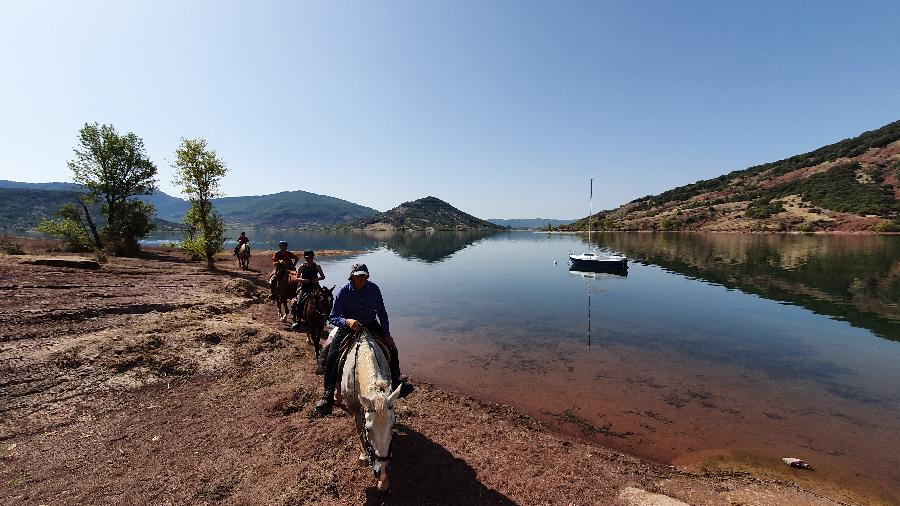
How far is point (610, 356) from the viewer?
52.6 feet

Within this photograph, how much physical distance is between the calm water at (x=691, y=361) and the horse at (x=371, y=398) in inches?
251

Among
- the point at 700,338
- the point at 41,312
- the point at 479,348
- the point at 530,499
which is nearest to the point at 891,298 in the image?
the point at 700,338

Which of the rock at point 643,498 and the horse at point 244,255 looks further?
the horse at point 244,255

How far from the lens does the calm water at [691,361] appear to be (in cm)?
974

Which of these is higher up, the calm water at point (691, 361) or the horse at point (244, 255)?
the horse at point (244, 255)

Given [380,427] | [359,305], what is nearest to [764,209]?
[359,305]

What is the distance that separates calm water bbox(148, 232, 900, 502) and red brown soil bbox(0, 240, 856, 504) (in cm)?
188

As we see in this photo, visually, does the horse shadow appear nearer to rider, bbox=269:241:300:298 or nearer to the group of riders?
the group of riders

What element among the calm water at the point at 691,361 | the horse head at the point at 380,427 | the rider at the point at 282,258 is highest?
the rider at the point at 282,258

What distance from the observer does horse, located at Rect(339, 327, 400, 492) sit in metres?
5.52

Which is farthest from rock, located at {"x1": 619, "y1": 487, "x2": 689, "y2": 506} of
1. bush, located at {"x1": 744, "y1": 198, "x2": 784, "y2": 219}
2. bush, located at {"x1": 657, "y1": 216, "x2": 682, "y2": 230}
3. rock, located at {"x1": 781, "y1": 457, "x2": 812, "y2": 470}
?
bush, located at {"x1": 657, "y1": 216, "x2": 682, "y2": 230}

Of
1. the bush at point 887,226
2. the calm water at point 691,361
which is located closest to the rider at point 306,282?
the calm water at point 691,361

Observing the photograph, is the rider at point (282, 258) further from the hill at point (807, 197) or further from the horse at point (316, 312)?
the hill at point (807, 197)

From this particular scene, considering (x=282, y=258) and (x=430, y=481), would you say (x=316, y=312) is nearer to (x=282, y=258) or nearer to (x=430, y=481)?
(x=282, y=258)
